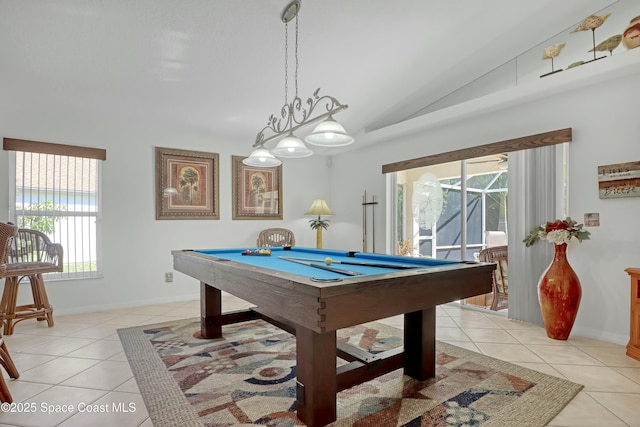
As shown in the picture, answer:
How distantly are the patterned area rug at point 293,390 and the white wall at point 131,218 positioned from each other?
5.33ft

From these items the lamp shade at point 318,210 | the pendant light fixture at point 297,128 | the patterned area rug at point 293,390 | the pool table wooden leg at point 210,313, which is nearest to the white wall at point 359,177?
the lamp shade at point 318,210

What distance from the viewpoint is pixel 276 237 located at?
536 centimetres

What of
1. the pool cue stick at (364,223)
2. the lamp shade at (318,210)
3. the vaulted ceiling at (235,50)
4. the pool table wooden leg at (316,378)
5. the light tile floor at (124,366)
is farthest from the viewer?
the pool cue stick at (364,223)

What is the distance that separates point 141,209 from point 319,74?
281 centimetres

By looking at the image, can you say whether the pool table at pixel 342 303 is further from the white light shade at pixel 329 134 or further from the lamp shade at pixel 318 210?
the lamp shade at pixel 318 210

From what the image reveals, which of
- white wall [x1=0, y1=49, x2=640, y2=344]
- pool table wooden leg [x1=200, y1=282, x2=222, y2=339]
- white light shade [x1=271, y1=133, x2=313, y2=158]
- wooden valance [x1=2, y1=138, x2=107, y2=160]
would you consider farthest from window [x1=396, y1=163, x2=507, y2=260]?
wooden valance [x1=2, y1=138, x2=107, y2=160]

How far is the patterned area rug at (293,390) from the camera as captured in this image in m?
1.88

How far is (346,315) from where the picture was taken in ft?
5.10

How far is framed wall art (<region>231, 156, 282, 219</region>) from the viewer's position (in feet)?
17.5

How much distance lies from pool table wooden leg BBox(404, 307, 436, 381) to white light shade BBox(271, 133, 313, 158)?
1537 mm

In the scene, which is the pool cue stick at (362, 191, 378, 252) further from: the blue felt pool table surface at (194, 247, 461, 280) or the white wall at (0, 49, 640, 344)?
the blue felt pool table surface at (194, 247, 461, 280)

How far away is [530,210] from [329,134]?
7.77ft

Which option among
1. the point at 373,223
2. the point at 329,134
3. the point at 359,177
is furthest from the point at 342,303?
the point at 359,177

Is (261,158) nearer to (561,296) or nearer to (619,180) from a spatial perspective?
(561,296)
